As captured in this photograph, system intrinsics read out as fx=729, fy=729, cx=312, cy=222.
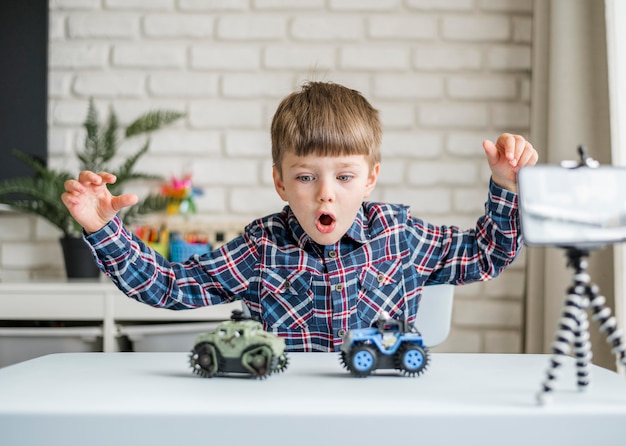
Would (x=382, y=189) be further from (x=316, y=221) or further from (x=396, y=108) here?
(x=316, y=221)

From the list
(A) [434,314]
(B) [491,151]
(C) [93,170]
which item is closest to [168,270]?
(A) [434,314]

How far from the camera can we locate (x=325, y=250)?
4.42 ft

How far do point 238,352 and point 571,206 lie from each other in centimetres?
36

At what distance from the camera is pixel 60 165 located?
110 inches

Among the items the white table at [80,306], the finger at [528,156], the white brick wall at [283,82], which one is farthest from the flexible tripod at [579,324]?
the white brick wall at [283,82]

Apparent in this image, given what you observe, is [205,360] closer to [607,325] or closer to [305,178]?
[607,325]

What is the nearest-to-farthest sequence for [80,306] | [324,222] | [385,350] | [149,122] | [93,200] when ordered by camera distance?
[385,350] < [93,200] < [324,222] < [80,306] < [149,122]

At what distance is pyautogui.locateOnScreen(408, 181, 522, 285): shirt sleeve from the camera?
4.16 feet

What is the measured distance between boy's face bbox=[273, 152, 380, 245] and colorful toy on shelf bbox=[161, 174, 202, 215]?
1.55 meters

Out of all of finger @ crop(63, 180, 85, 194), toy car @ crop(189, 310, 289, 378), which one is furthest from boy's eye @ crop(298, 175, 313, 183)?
toy car @ crop(189, 310, 289, 378)

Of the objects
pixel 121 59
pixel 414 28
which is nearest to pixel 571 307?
pixel 414 28

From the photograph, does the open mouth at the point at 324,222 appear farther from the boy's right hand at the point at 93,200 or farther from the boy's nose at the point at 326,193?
the boy's right hand at the point at 93,200

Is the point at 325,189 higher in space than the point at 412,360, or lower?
higher

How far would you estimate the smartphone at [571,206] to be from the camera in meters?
0.63
